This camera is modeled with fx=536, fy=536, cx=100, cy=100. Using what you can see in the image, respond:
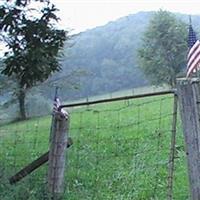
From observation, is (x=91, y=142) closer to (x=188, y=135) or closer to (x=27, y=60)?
(x=27, y=60)

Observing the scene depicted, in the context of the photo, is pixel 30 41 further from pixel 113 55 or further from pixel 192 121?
pixel 113 55

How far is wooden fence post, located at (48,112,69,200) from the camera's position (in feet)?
18.6

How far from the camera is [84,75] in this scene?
40.5m

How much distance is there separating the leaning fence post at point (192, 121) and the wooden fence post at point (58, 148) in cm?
185

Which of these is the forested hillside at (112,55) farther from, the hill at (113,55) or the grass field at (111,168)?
the grass field at (111,168)

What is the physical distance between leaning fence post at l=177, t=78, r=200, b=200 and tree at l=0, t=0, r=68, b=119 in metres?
4.16

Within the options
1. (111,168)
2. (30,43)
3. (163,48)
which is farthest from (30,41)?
(163,48)

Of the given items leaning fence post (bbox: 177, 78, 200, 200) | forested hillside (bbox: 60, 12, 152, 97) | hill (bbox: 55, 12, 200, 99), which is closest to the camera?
leaning fence post (bbox: 177, 78, 200, 200)

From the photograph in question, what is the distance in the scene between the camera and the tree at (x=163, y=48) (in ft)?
187

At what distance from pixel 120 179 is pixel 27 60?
2338mm

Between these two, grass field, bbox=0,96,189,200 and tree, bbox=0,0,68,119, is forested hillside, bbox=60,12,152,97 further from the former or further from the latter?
tree, bbox=0,0,68,119

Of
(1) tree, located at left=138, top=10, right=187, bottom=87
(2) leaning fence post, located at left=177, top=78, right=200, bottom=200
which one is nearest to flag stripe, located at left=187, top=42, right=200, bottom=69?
(2) leaning fence post, located at left=177, top=78, right=200, bottom=200

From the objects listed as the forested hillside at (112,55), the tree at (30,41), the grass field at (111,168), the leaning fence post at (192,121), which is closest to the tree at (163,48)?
the forested hillside at (112,55)

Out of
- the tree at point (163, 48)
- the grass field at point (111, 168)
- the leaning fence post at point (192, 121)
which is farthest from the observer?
the tree at point (163, 48)
